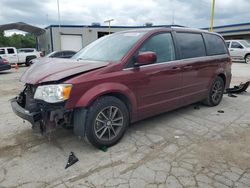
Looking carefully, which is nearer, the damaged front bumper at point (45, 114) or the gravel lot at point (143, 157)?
the gravel lot at point (143, 157)

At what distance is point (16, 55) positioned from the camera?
68.0 feet

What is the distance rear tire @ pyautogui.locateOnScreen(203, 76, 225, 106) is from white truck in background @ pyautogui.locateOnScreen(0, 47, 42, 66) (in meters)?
18.8

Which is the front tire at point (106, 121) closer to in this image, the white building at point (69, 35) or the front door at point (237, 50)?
the front door at point (237, 50)

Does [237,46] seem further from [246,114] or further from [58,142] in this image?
[58,142]

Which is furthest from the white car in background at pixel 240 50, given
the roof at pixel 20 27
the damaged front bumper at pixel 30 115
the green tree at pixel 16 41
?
the green tree at pixel 16 41

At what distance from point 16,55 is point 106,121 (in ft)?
65.6

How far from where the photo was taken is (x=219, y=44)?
5781mm

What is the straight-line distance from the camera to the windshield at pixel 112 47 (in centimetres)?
382

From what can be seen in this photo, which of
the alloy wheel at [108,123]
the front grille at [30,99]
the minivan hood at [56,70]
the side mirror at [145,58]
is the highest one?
the side mirror at [145,58]

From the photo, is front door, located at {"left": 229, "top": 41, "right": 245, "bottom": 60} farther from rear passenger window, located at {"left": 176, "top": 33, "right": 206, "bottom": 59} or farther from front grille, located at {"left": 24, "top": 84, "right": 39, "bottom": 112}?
front grille, located at {"left": 24, "top": 84, "right": 39, "bottom": 112}

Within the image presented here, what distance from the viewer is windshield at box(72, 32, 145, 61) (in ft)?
12.5

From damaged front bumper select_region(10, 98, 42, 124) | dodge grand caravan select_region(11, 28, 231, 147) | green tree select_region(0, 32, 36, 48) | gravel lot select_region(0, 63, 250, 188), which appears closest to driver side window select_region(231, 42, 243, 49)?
dodge grand caravan select_region(11, 28, 231, 147)

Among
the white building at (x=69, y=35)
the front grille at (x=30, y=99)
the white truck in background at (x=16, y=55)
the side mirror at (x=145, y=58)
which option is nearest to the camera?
the front grille at (x=30, y=99)

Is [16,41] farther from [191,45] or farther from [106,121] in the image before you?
[106,121]
